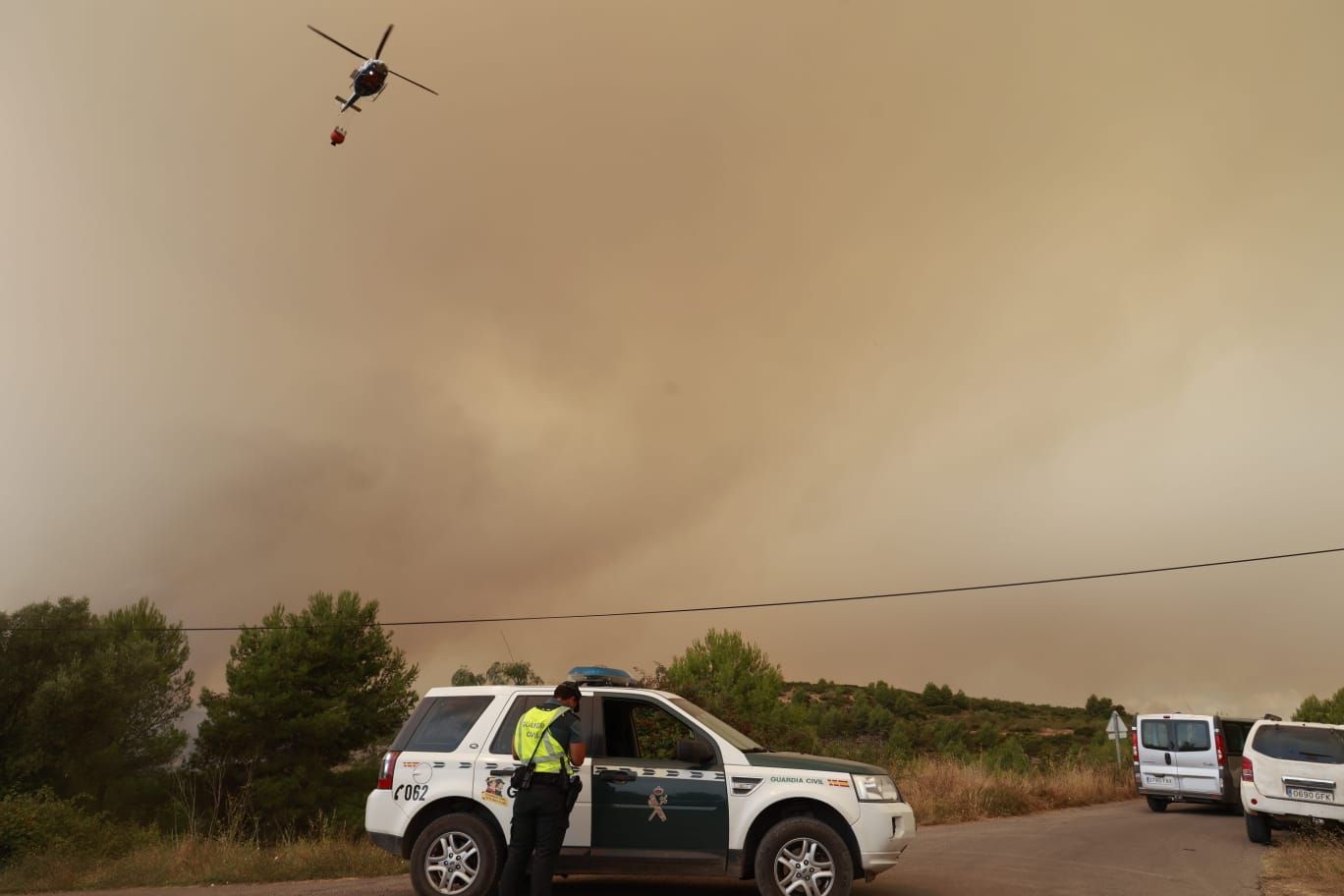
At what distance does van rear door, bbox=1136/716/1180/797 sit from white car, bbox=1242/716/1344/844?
6.06 m

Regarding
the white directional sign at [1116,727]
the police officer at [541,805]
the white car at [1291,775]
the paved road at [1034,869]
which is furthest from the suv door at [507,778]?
the white directional sign at [1116,727]

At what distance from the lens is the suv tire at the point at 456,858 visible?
8227 mm

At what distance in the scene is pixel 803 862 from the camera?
8.03m

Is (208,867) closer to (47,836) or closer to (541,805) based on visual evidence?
(541,805)

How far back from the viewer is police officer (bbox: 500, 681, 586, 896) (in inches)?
294

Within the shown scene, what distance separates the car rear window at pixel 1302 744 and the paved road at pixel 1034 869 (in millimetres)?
1506

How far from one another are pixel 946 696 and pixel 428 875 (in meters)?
84.9

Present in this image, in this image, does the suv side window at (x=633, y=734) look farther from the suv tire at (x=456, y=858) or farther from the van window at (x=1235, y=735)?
the van window at (x=1235, y=735)

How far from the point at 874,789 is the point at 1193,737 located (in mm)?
15854

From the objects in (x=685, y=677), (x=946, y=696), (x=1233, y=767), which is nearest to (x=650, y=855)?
(x=1233, y=767)

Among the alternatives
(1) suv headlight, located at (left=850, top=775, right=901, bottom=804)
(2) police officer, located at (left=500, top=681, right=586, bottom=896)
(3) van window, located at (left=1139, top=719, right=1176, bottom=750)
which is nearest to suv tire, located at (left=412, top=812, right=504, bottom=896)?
(2) police officer, located at (left=500, top=681, right=586, bottom=896)

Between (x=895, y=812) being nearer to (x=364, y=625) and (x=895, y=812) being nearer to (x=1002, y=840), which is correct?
(x=1002, y=840)

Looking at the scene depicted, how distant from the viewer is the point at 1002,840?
1459 cm

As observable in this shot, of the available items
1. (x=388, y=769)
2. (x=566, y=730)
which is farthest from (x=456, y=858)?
(x=566, y=730)
